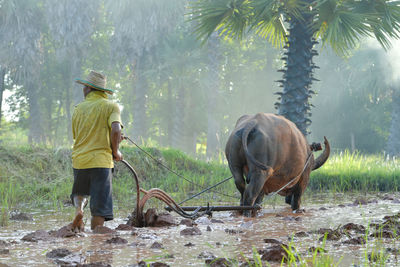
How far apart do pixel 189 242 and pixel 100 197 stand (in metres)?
1.27

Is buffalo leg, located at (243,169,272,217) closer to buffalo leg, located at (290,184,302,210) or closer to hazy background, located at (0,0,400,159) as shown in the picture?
buffalo leg, located at (290,184,302,210)

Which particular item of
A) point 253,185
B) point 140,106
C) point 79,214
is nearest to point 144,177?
point 253,185

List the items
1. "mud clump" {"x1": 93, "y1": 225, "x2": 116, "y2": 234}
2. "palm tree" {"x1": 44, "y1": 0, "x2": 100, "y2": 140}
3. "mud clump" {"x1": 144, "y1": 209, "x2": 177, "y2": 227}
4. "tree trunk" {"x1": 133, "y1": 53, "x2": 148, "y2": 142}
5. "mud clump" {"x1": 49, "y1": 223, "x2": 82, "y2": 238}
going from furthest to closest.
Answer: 1. "tree trunk" {"x1": 133, "y1": 53, "x2": 148, "y2": 142}
2. "palm tree" {"x1": 44, "y1": 0, "x2": 100, "y2": 140}
3. "mud clump" {"x1": 144, "y1": 209, "x2": 177, "y2": 227}
4. "mud clump" {"x1": 93, "y1": 225, "x2": 116, "y2": 234}
5. "mud clump" {"x1": 49, "y1": 223, "x2": 82, "y2": 238}

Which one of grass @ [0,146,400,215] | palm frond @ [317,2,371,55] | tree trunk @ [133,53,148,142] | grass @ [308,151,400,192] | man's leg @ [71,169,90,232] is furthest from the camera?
tree trunk @ [133,53,148,142]

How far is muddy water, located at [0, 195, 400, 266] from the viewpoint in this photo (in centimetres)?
372

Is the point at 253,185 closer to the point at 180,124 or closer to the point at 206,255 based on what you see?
the point at 206,255

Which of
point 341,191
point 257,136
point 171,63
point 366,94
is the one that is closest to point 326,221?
point 257,136

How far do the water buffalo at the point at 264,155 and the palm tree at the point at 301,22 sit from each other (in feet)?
13.6

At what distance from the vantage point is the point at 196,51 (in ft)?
111

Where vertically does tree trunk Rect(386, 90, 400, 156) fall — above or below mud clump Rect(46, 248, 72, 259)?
above

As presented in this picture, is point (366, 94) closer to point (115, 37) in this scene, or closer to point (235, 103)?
point (235, 103)

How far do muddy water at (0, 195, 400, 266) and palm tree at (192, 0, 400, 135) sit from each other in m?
5.47

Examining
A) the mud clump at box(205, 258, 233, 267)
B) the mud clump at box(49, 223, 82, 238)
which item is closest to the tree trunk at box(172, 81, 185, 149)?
the mud clump at box(49, 223, 82, 238)

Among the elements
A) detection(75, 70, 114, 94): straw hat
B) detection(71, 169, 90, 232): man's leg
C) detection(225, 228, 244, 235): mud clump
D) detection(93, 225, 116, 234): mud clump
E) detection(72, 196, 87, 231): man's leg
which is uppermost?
detection(75, 70, 114, 94): straw hat
